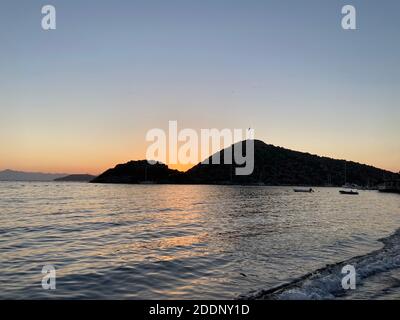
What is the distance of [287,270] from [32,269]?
1274 cm

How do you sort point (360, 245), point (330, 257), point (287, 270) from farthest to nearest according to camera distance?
point (360, 245) < point (330, 257) < point (287, 270)

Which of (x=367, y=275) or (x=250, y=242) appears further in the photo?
(x=250, y=242)

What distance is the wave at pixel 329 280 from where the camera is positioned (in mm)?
14344

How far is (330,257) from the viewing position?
22.7m

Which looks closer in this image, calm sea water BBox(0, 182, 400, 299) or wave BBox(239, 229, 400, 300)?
wave BBox(239, 229, 400, 300)

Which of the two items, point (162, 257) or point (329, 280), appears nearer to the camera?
point (329, 280)

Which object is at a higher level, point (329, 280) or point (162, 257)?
point (329, 280)

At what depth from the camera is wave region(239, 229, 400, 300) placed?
1434 centimetres

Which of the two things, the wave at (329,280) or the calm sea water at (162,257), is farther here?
the calm sea water at (162,257)

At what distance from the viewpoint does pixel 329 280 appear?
53.5 ft
